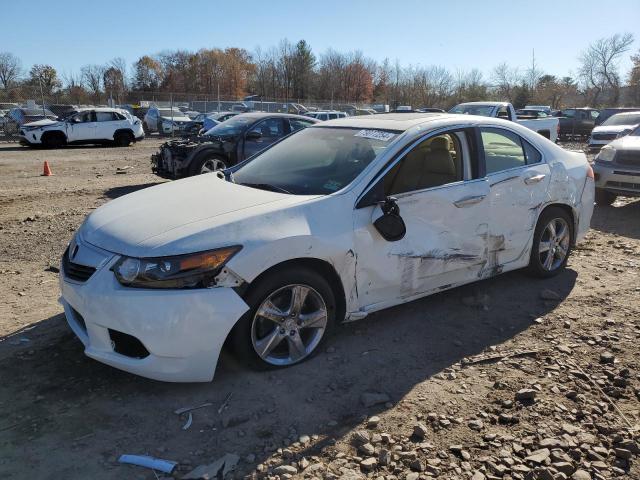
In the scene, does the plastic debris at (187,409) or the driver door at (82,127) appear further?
the driver door at (82,127)

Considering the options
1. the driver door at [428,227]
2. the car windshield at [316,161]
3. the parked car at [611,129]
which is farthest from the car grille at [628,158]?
the parked car at [611,129]

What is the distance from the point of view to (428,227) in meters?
4.04

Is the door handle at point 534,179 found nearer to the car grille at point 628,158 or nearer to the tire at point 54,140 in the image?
the car grille at point 628,158

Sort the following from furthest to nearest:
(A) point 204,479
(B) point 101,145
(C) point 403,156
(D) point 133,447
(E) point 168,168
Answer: (B) point 101,145 < (E) point 168,168 < (C) point 403,156 < (D) point 133,447 < (A) point 204,479

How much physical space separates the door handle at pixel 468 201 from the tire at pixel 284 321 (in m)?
1.33

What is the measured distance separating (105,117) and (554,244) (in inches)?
852

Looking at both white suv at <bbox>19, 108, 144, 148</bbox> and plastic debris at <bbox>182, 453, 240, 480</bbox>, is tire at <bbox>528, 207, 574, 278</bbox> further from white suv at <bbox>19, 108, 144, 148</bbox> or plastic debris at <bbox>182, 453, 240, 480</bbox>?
white suv at <bbox>19, 108, 144, 148</bbox>

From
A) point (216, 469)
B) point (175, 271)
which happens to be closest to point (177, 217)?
point (175, 271)

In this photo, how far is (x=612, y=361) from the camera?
3.75 m

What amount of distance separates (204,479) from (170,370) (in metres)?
0.74

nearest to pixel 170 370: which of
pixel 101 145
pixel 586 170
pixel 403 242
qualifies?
pixel 403 242

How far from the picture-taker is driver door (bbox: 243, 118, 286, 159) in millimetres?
10875

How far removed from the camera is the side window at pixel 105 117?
74.6 ft

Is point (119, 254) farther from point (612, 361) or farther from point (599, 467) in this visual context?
point (612, 361)
